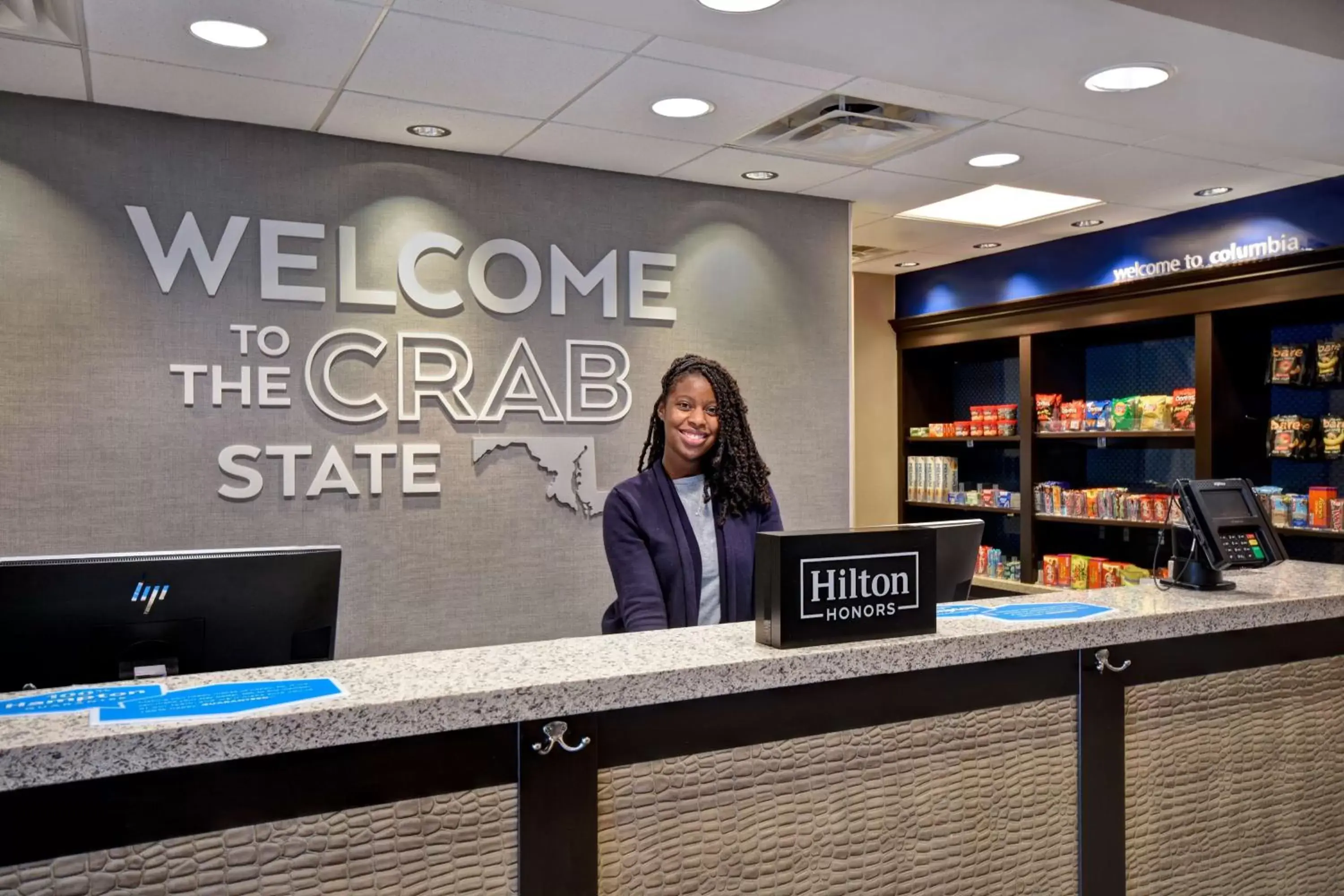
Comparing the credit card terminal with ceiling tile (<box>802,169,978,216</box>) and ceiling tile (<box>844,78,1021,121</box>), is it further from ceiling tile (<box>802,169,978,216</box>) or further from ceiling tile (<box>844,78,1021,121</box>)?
ceiling tile (<box>802,169,978,216</box>)

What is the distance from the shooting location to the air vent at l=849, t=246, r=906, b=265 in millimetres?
6284

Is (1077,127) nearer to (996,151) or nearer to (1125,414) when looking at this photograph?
(996,151)


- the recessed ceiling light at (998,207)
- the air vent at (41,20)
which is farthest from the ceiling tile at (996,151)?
the air vent at (41,20)

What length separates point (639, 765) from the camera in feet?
4.56

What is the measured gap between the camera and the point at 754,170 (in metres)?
4.49

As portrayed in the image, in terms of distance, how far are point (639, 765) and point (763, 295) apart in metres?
3.70

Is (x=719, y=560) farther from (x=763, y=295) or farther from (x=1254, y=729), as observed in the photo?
(x=763, y=295)

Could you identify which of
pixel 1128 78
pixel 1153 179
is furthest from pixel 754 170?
pixel 1153 179

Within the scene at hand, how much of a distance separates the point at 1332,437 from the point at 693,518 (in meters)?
3.86

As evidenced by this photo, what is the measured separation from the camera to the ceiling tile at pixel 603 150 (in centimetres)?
397

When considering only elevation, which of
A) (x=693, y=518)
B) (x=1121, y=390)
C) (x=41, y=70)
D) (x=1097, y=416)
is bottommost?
(x=693, y=518)

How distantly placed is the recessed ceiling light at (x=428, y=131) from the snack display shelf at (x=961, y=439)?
3.93 metres

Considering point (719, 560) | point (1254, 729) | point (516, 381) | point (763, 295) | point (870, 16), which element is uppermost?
point (870, 16)

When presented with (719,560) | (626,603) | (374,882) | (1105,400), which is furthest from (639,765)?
(1105,400)
